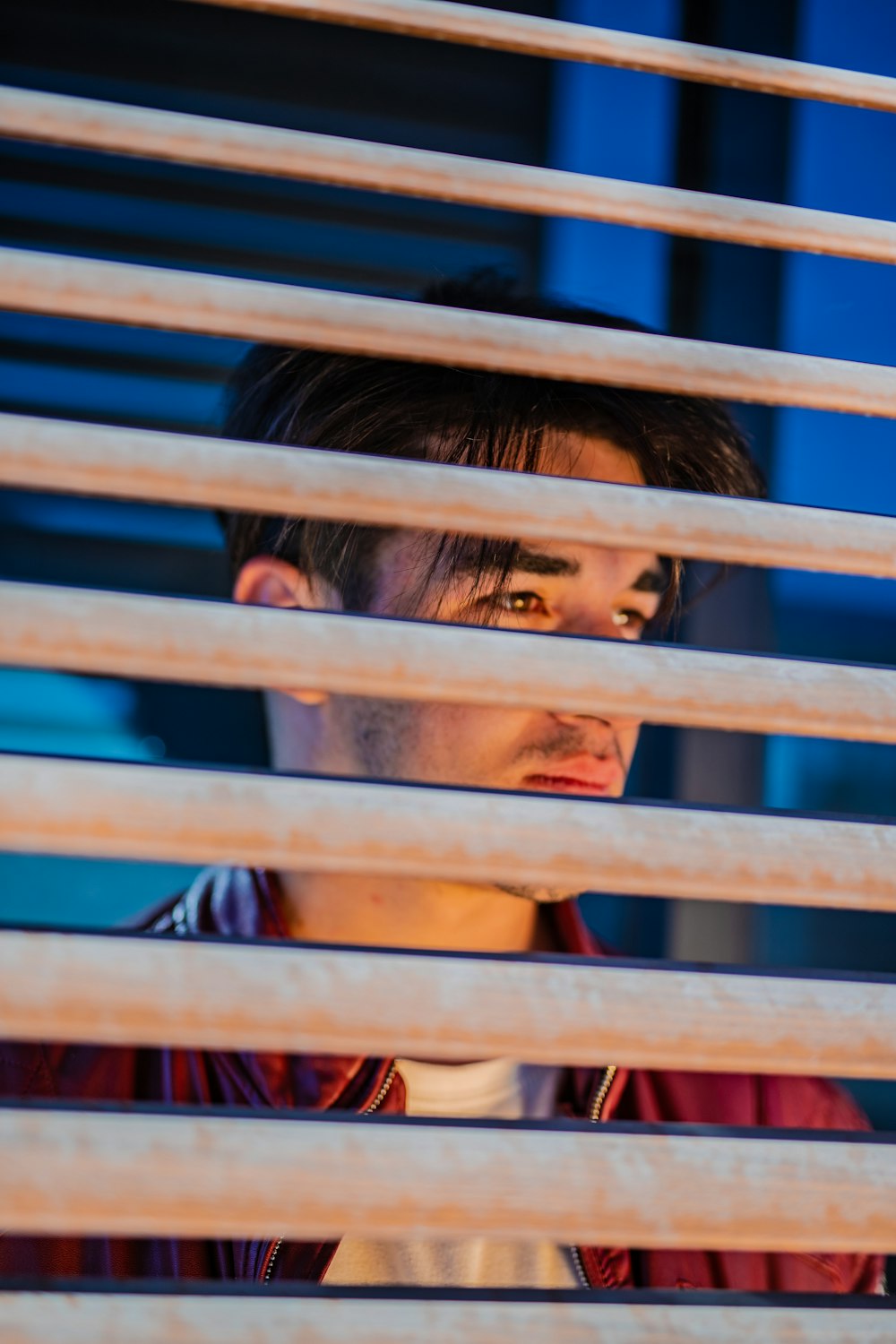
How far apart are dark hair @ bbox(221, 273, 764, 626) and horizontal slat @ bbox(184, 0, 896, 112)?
2.51 feet

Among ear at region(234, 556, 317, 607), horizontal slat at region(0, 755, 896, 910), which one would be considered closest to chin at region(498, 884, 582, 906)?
ear at region(234, 556, 317, 607)

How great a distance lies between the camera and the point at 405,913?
5.88ft

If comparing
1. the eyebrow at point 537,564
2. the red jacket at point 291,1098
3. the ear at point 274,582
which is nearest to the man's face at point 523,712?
the eyebrow at point 537,564

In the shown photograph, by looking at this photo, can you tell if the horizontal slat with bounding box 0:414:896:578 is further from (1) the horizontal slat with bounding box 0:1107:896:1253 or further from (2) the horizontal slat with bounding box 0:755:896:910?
(1) the horizontal slat with bounding box 0:1107:896:1253

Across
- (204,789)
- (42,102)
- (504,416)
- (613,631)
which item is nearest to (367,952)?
(204,789)

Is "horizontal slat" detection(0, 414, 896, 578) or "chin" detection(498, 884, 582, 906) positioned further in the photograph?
"chin" detection(498, 884, 582, 906)

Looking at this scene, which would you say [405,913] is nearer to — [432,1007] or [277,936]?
[277,936]

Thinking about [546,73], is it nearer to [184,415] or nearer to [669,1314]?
[184,415]

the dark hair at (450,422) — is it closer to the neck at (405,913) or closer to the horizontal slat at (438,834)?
the neck at (405,913)

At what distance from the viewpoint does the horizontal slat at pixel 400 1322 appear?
0.39 metres

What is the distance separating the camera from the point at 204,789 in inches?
16.6

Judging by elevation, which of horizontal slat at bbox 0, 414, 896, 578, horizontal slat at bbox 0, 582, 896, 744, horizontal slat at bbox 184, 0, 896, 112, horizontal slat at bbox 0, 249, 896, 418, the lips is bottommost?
the lips

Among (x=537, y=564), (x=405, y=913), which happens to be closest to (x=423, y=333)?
(x=537, y=564)

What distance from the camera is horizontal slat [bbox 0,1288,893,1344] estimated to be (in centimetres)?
39
